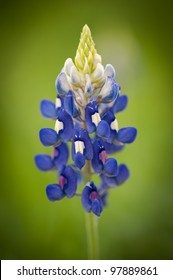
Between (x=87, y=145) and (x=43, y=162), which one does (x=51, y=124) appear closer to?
(x=43, y=162)

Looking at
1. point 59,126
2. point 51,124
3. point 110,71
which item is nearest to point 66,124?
point 59,126

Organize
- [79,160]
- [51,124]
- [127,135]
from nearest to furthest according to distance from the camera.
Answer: [79,160] → [127,135] → [51,124]

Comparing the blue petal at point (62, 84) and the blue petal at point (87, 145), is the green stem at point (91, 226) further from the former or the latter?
the blue petal at point (62, 84)

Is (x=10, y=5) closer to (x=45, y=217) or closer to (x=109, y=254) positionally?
(x=45, y=217)

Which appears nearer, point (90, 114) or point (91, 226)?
point (90, 114)

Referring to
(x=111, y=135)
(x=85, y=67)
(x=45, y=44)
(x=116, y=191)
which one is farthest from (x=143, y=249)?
(x=45, y=44)

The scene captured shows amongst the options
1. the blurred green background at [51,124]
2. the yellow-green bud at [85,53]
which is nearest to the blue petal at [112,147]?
the yellow-green bud at [85,53]

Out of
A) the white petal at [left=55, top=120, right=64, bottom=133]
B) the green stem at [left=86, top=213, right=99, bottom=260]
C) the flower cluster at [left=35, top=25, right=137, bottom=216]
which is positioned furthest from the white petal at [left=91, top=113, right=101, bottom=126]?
the green stem at [left=86, top=213, right=99, bottom=260]
